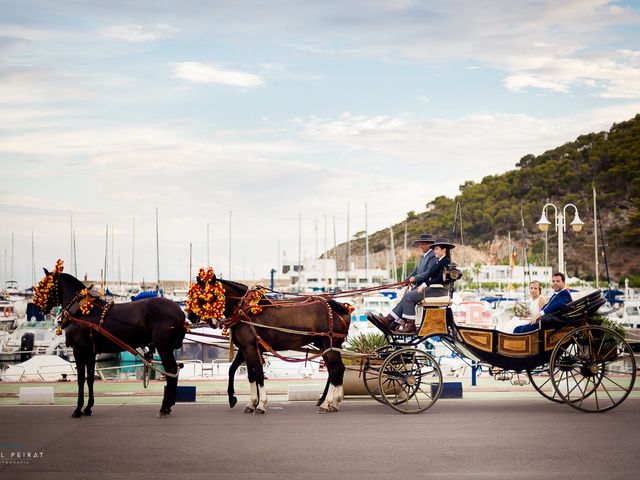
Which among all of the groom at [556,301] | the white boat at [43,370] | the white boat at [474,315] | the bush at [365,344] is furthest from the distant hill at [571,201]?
the groom at [556,301]

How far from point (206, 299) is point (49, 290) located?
2.62 m

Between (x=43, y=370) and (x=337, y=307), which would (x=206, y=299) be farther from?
(x=43, y=370)

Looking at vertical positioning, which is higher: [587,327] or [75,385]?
[587,327]

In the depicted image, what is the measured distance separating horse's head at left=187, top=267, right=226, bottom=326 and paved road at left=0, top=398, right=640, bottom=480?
1.61 m

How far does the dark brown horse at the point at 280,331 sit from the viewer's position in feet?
46.6

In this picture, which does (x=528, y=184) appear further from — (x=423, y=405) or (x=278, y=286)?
(x=423, y=405)

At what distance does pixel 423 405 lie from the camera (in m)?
14.8

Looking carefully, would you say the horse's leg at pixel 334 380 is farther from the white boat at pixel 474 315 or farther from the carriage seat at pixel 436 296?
the white boat at pixel 474 315

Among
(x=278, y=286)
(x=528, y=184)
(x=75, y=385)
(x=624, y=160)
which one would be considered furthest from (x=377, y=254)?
(x=75, y=385)

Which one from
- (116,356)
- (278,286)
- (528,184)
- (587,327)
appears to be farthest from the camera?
(278,286)

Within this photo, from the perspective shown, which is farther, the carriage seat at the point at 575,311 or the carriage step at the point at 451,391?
the carriage step at the point at 451,391

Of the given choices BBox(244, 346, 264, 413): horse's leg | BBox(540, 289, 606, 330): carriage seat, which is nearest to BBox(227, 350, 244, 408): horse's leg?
BBox(244, 346, 264, 413): horse's leg

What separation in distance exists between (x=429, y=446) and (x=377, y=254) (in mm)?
180378

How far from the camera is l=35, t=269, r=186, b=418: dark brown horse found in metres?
14.1
